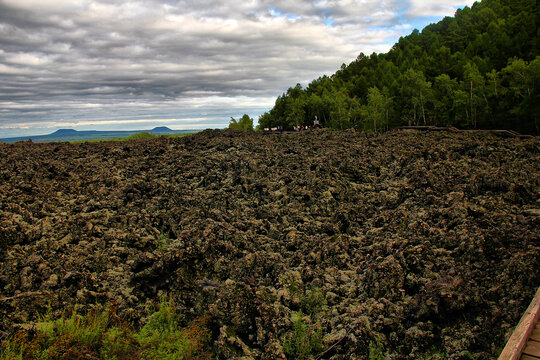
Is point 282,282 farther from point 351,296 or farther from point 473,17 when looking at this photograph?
point 473,17

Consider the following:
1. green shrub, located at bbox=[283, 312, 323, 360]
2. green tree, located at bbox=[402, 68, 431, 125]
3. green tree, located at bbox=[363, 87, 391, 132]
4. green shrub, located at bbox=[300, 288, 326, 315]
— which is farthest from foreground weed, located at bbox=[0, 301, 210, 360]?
green tree, located at bbox=[363, 87, 391, 132]

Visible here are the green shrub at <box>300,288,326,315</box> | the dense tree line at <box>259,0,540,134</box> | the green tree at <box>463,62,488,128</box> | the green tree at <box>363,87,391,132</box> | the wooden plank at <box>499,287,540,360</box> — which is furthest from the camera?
the green tree at <box>363,87,391,132</box>

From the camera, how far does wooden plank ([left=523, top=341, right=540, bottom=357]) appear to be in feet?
12.0

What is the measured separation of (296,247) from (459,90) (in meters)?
55.1

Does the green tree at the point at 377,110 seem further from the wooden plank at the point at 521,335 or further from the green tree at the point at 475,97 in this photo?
the wooden plank at the point at 521,335

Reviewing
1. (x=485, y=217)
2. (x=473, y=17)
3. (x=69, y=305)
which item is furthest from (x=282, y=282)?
(x=473, y=17)

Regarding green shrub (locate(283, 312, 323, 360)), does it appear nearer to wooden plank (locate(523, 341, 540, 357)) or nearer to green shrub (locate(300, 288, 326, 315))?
green shrub (locate(300, 288, 326, 315))

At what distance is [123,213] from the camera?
31.9 feet

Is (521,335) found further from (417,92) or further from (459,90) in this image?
(417,92)

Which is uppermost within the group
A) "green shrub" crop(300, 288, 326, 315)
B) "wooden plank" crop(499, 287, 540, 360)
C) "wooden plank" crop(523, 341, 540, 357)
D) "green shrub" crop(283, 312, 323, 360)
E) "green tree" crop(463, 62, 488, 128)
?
"green tree" crop(463, 62, 488, 128)

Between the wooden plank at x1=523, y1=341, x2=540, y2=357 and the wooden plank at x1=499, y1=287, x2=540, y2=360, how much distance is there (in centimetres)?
4

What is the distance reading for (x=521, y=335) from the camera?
3.72 metres

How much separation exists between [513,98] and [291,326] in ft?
174

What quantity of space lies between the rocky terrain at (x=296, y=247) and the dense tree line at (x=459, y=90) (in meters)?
40.2
